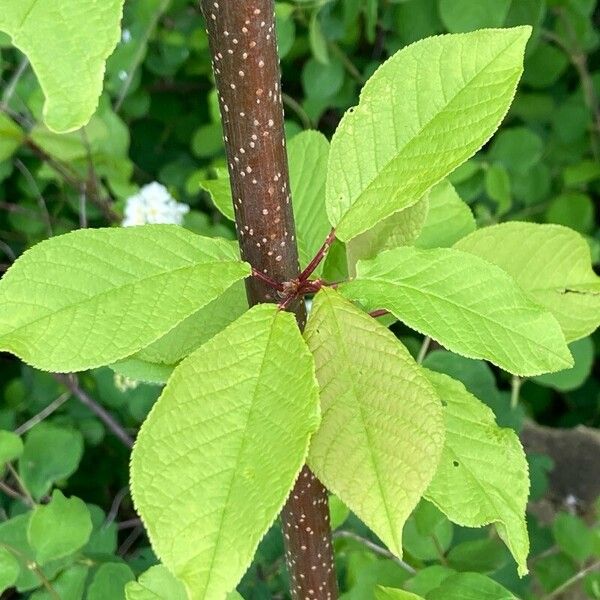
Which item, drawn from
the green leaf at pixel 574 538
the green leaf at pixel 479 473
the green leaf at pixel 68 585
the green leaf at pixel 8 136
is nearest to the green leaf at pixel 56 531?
the green leaf at pixel 68 585

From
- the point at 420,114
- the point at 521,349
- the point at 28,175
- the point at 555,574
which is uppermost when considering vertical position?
the point at 420,114

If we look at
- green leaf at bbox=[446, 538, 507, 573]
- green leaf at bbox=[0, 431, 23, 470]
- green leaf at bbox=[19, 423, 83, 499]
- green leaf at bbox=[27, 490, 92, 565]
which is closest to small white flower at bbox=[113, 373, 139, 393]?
green leaf at bbox=[19, 423, 83, 499]

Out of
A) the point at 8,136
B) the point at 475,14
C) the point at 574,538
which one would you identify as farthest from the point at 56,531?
the point at 475,14

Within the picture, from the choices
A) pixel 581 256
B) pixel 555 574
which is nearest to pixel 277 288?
pixel 581 256

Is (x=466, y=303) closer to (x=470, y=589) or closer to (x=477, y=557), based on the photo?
(x=470, y=589)

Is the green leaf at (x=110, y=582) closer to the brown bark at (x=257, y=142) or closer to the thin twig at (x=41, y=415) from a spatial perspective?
the brown bark at (x=257, y=142)

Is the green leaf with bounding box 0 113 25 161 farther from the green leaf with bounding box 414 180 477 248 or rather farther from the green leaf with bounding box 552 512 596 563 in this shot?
the green leaf with bounding box 552 512 596 563

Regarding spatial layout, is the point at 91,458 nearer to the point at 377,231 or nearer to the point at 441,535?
the point at 441,535
